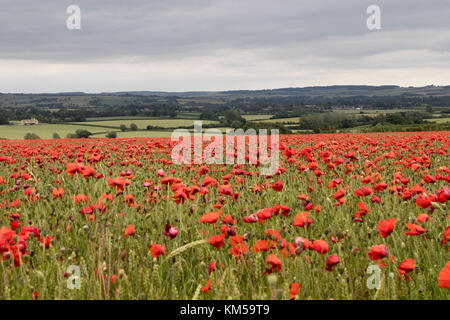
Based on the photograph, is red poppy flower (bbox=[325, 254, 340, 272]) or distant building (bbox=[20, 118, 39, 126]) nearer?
red poppy flower (bbox=[325, 254, 340, 272])

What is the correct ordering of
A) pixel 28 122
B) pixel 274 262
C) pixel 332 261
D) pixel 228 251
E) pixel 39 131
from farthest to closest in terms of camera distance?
pixel 28 122, pixel 39 131, pixel 228 251, pixel 332 261, pixel 274 262

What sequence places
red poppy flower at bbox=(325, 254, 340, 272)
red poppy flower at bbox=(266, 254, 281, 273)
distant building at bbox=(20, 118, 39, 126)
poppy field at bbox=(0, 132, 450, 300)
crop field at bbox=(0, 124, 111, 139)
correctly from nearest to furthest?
red poppy flower at bbox=(266, 254, 281, 273), red poppy flower at bbox=(325, 254, 340, 272), poppy field at bbox=(0, 132, 450, 300), crop field at bbox=(0, 124, 111, 139), distant building at bbox=(20, 118, 39, 126)

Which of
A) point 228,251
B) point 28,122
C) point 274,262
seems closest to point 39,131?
point 28,122

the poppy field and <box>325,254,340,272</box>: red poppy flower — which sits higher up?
<box>325,254,340,272</box>: red poppy flower

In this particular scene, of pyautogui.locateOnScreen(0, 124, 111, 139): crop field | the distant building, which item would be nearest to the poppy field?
pyautogui.locateOnScreen(0, 124, 111, 139): crop field

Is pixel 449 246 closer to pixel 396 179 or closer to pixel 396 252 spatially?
pixel 396 252

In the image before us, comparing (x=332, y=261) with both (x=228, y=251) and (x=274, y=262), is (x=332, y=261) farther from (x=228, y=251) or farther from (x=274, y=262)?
(x=228, y=251)

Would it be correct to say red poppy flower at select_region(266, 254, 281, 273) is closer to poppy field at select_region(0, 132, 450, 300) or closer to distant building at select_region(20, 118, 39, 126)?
poppy field at select_region(0, 132, 450, 300)

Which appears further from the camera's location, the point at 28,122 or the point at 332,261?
the point at 28,122

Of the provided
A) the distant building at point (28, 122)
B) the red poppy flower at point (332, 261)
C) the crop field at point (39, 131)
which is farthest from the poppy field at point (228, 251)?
the distant building at point (28, 122)

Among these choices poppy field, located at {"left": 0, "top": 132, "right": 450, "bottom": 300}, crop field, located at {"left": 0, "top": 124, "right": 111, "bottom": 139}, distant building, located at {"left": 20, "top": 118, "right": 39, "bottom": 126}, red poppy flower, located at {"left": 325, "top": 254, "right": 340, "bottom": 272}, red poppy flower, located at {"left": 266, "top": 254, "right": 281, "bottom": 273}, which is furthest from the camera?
distant building, located at {"left": 20, "top": 118, "right": 39, "bottom": 126}

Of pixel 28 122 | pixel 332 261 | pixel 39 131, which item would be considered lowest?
pixel 39 131
